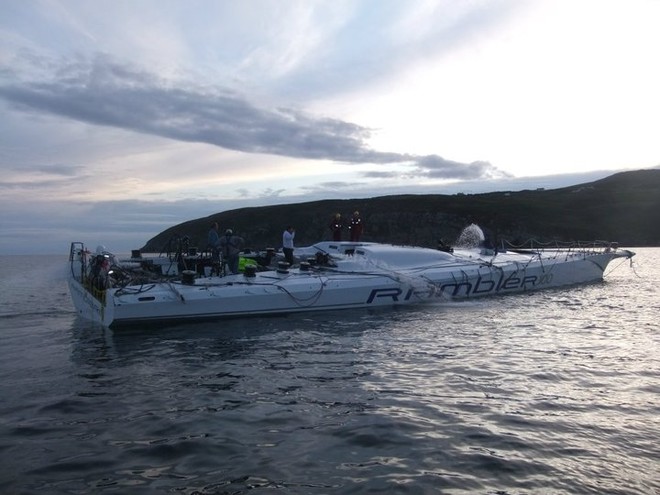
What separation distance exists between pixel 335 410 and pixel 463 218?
9169 cm

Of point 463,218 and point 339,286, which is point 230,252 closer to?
point 339,286

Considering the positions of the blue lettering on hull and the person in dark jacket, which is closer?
the blue lettering on hull

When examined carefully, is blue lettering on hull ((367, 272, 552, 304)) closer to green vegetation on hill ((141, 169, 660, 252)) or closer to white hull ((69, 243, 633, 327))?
white hull ((69, 243, 633, 327))

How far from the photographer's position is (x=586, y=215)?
107m

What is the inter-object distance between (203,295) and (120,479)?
10040 millimetres

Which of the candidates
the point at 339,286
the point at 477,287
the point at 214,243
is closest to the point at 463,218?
the point at 477,287

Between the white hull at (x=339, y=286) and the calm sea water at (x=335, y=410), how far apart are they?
3.50 feet

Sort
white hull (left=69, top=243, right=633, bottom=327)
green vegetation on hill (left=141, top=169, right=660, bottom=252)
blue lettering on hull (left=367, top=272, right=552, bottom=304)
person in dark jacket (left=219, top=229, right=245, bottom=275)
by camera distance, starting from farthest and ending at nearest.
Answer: green vegetation on hill (left=141, top=169, right=660, bottom=252)
person in dark jacket (left=219, top=229, right=245, bottom=275)
blue lettering on hull (left=367, top=272, right=552, bottom=304)
white hull (left=69, top=243, right=633, bottom=327)

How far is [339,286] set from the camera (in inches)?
689

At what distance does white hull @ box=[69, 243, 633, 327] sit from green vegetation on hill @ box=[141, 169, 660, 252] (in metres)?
61.6

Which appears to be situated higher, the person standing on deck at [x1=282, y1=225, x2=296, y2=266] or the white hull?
the person standing on deck at [x1=282, y1=225, x2=296, y2=266]

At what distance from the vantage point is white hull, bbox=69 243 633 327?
48.8 ft

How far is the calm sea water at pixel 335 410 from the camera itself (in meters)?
5.53

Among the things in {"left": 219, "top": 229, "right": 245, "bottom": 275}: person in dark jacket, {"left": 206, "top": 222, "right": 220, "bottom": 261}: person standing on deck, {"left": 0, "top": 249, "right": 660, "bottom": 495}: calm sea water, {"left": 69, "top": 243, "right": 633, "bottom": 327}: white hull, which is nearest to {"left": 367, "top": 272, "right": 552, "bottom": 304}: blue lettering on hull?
{"left": 69, "top": 243, "right": 633, "bottom": 327}: white hull
